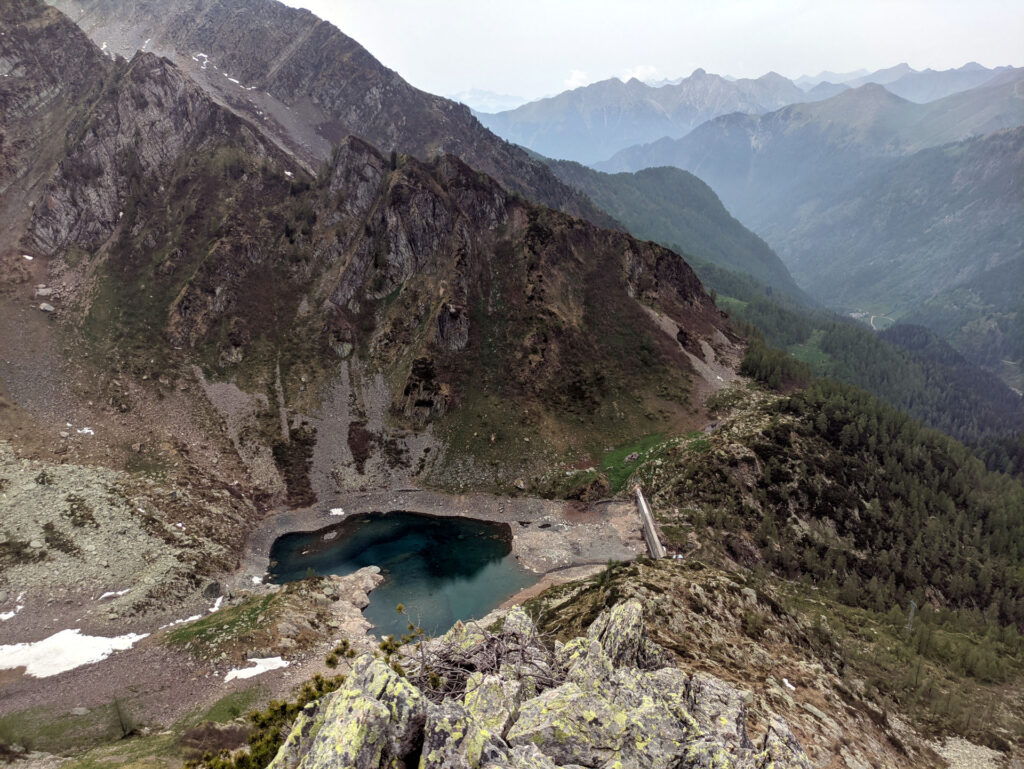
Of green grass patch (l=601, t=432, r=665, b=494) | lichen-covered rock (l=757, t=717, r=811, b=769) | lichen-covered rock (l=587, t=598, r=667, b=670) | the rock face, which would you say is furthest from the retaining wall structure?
lichen-covered rock (l=757, t=717, r=811, b=769)

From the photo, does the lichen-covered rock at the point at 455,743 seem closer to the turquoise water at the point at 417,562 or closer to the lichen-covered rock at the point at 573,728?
the lichen-covered rock at the point at 573,728

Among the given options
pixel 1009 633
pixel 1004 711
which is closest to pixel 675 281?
pixel 1009 633

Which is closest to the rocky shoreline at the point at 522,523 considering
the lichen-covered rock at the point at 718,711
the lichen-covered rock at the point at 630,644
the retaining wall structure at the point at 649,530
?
the retaining wall structure at the point at 649,530

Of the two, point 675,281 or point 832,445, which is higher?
point 675,281

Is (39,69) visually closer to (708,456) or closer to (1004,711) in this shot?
(708,456)

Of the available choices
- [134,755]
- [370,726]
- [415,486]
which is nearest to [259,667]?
[134,755]

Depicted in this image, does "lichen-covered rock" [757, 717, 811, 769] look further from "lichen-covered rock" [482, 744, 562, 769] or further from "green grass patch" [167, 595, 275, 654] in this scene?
"green grass patch" [167, 595, 275, 654]

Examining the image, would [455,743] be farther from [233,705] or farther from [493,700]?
[233,705]

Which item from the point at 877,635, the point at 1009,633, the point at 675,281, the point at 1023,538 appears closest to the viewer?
the point at 877,635
